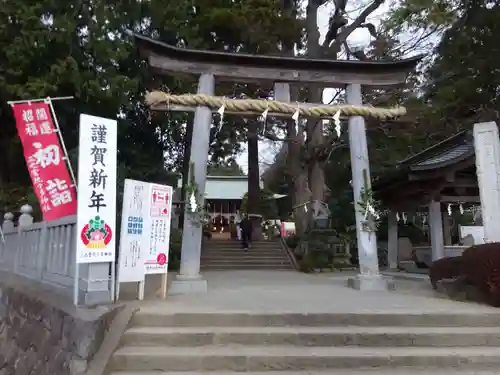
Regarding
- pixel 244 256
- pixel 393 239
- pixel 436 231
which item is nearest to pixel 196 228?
pixel 436 231

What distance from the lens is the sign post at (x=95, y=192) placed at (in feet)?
18.0

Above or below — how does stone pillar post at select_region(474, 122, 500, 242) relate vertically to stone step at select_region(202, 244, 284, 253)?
above

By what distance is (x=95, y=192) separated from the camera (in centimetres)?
563

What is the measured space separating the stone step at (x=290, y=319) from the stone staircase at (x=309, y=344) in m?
0.01

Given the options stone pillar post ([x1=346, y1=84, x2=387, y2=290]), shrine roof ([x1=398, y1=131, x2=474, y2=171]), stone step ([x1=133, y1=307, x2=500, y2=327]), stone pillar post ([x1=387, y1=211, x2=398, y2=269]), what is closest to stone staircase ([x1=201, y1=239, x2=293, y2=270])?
stone pillar post ([x1=387, y1=211, x2=398, y2=269])

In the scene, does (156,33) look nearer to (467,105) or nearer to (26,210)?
(26,210)

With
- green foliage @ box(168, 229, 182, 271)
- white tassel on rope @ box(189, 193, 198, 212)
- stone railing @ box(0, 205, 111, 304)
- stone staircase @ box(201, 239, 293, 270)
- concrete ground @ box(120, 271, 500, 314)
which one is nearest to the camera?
stone railing @ box(0, 205, 111, 304)

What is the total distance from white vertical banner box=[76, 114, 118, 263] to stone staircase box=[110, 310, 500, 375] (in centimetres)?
98

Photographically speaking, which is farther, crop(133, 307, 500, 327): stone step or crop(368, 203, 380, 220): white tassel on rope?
crop(368, 203, 380, 220): white tassel on rope

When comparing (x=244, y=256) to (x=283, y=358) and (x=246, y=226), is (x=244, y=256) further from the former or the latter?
(x=283, y=358)

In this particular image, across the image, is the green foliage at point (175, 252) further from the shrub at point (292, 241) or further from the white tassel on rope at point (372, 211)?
the white tassel on rope at point (372, 211)

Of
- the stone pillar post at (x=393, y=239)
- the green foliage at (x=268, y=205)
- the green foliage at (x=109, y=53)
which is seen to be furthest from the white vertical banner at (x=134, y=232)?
the green foliage at (x=268, y=205)

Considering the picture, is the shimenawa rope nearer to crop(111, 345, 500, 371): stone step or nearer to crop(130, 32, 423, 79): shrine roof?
crop(130, 32, 423, 79): shrine roof

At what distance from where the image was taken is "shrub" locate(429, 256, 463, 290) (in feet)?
25.9
